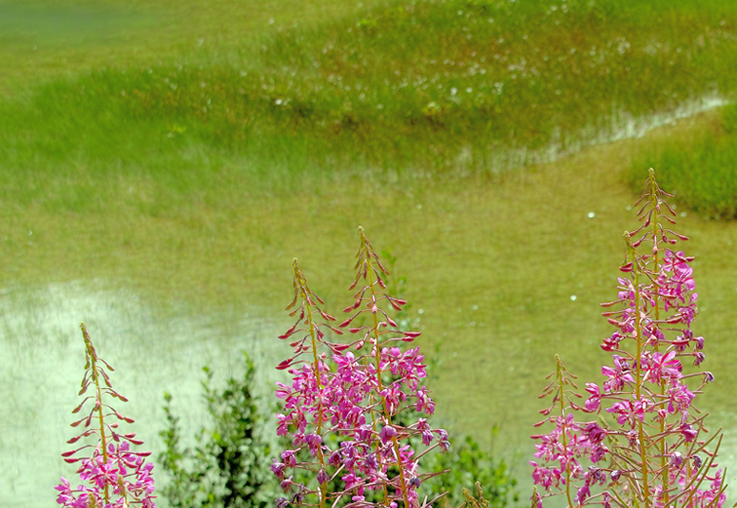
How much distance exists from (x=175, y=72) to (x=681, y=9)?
5.84 metres

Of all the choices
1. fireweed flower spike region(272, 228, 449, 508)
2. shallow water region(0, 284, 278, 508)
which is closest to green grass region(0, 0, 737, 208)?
shallow water region(0, 284, 278, 508)

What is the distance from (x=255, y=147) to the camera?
7.98 m

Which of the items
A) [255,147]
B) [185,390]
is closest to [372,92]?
[255,147]

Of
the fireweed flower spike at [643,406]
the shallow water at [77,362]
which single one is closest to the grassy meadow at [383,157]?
the shallow water at [77,362]

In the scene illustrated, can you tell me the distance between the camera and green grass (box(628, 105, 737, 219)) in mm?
6668

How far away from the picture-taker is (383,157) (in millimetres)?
7840

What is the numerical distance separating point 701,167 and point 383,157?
8.46 feet

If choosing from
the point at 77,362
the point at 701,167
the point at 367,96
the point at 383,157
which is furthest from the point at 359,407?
the point at 367,96

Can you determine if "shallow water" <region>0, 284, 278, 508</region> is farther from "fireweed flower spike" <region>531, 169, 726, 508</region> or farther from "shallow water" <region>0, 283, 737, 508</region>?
"fireweed flower spike" <region>531, 169, 726, 508</region>

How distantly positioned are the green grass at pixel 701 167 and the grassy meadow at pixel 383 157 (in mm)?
50

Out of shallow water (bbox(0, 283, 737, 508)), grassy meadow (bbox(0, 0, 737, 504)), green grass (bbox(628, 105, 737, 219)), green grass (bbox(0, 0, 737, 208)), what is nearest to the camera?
shallow water (bbox(0, 283, 737, 508))

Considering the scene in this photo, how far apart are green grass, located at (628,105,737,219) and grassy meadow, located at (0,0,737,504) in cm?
5

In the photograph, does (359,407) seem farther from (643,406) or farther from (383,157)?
(383,157)

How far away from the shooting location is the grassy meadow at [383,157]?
5.63 metres
